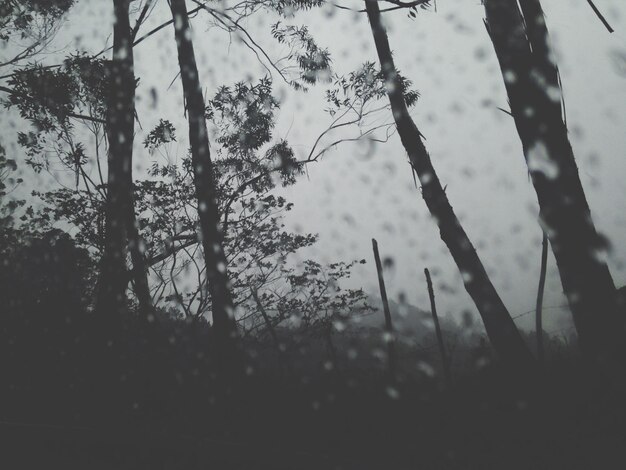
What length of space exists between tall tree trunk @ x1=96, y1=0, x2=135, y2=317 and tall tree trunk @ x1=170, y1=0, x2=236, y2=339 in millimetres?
1250

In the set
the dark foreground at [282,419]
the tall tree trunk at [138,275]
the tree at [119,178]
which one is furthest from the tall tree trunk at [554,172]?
the tall tree trunk at [138,275]

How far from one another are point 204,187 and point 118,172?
183 cm

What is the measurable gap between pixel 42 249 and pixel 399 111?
1847 cm

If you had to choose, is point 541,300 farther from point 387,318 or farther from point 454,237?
point 387,318

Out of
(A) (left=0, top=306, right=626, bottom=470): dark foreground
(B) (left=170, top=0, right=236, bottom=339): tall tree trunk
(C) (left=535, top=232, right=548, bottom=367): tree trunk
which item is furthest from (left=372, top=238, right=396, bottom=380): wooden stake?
(B) (left=170, top=0, right=236, bottom=339): tall tree trunk

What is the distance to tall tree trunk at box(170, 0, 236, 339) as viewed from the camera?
5.58 meters

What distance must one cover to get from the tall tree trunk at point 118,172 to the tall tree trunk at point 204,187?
125 centimetres

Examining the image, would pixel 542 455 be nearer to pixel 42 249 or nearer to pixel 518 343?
pixel 518 343

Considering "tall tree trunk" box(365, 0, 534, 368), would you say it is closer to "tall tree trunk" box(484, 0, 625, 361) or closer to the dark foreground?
the dark foreground

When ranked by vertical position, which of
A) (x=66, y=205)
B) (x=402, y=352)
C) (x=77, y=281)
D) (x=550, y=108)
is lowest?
(x=402, y=352)

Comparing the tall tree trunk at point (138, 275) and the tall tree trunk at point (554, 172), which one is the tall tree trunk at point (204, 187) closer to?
the tall tree trunk at point (138, 275)

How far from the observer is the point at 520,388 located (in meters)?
4.52

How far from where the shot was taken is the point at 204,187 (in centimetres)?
608

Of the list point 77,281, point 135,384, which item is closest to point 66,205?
point 77,281
